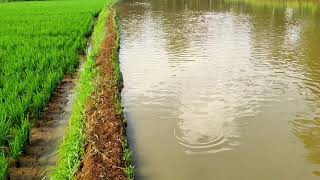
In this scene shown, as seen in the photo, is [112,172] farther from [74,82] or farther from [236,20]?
[236,20]

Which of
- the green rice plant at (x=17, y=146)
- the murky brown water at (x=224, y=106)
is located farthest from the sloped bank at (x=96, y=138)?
the green rice plant at (x=17, y=146)

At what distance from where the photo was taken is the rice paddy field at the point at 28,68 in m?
5.69

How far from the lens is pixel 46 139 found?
631 cm

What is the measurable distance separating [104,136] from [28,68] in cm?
396

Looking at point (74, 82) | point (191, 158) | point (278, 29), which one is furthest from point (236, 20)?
point (191, 158)

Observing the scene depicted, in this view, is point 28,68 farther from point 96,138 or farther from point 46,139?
point 96,138

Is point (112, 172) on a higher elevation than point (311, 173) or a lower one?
higher

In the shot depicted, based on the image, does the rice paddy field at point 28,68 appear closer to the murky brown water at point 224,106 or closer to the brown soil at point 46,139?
the brown soil at point 46,139

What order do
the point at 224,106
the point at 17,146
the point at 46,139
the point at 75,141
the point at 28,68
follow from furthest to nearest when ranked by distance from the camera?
the point at 28,68, the point at 224,106, the point at 46,139, the point at 75,141, the point at 17,146

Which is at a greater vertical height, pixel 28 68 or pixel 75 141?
pixel 28 68

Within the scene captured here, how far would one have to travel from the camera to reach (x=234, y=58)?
1180 cm

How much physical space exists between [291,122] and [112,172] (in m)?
3.34

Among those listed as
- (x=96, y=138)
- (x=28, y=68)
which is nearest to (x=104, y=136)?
(x=96, y=138)

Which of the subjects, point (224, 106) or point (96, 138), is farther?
point (224, 106)
